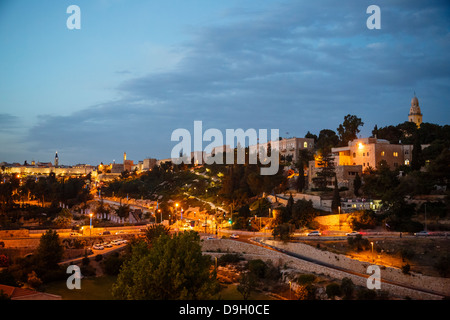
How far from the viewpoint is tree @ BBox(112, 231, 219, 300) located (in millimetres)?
16766

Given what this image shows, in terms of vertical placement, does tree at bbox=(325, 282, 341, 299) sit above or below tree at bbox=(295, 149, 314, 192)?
below

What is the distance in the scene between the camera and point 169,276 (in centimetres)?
1706

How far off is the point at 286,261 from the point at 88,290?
1321 cm

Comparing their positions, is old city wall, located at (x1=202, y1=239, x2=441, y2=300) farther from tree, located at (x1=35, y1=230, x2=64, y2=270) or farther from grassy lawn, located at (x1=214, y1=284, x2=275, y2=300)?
tree, located at (x1=35, y1=230, x2=64, y2=270)

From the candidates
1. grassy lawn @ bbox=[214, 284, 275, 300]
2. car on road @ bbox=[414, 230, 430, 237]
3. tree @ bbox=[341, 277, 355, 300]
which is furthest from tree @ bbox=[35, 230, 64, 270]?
car on road @ bbox=[414, 230, 430, 237]

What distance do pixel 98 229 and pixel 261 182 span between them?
19.4 meters

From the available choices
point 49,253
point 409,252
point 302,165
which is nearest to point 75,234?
point 49,253

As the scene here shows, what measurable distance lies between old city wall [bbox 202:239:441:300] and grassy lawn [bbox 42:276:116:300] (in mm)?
8652

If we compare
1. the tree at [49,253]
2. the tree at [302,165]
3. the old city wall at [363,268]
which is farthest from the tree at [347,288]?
the tree at [302,165]

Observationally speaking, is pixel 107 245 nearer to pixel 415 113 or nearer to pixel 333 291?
pixel 333 291

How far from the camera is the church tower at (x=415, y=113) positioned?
190ft

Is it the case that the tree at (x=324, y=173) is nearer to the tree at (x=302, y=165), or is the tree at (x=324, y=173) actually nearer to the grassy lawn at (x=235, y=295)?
the tree at (x=302, y=165)

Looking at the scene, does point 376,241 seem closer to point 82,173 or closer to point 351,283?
point 351,283
